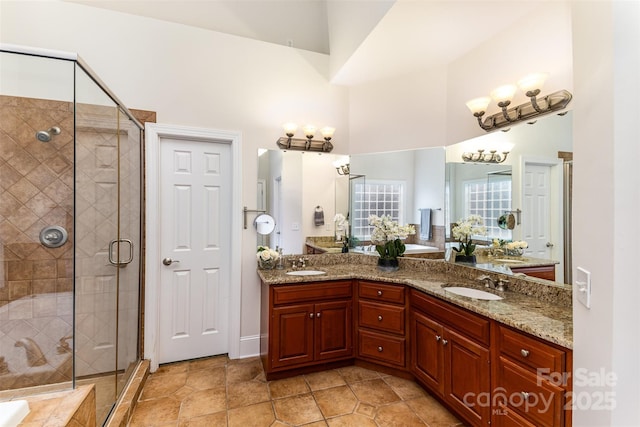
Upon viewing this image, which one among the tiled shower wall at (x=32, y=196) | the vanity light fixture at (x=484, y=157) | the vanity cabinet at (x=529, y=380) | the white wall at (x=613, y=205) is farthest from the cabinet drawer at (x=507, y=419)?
the tiled shower wall at (x=32, y=196)

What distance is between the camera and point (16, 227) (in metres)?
2.06

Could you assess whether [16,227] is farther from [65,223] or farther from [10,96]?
[10,96]

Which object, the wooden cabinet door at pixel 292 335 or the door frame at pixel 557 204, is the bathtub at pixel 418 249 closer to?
the door frame at pixel 557 204

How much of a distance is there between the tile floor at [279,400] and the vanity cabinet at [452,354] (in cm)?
20

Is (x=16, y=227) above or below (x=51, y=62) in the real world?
below

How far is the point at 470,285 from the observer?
2283mm

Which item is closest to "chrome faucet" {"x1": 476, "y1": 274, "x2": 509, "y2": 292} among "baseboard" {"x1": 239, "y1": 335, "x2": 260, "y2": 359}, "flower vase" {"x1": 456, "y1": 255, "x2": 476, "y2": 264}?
"flower vase" {"x1": 456, "y1": 255, "x2": 476, "y2": 264}

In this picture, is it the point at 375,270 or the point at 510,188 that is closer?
the point at 510,188

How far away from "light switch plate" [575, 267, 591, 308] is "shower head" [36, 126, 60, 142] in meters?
3.32

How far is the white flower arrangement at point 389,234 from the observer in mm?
2799

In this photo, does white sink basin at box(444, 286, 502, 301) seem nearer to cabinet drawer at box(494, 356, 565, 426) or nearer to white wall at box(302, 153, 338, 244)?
cabinet drawer at box(494, 356, 565, 426)

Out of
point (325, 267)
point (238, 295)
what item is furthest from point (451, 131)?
point (238, 295)

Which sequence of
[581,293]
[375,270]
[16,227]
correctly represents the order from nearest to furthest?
[581,293]
[16,227]
[375,270]

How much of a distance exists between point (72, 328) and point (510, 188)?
10.9 feet
